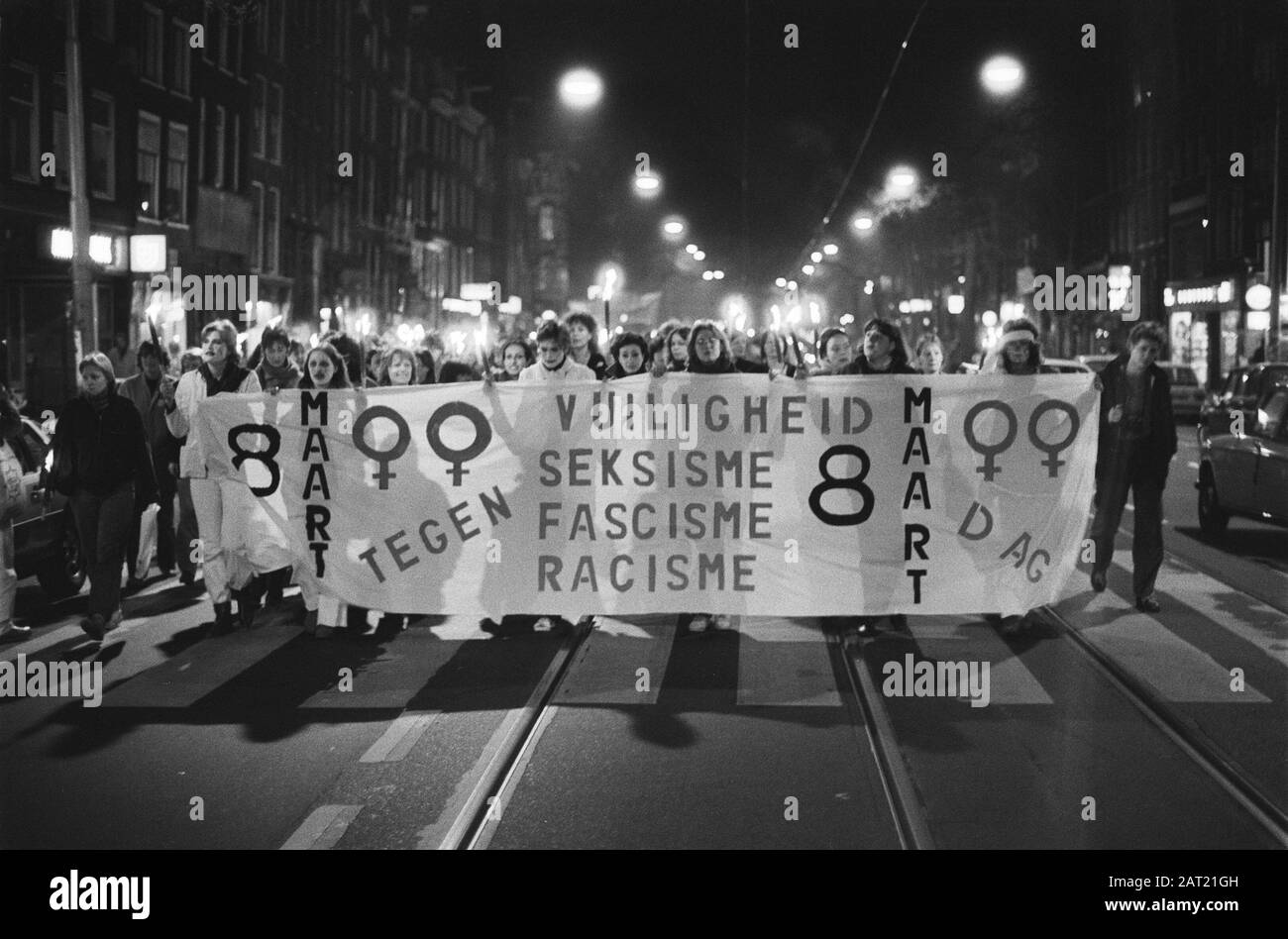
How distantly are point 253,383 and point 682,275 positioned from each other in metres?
77.8

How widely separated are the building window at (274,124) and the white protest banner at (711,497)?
122ft

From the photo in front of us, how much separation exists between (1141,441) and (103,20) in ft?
87.0

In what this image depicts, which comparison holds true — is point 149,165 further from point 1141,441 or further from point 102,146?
point 1141,441

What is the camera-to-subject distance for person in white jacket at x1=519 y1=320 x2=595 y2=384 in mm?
10016

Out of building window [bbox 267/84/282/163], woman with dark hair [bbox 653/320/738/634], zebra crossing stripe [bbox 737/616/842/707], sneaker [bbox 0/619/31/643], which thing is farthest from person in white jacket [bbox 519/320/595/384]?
building window [bbox 267/84/282/163]

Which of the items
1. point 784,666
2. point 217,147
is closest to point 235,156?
point 217,147

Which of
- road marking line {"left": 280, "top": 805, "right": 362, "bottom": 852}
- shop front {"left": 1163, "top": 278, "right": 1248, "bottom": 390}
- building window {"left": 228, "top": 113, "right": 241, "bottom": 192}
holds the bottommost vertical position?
road marking line {"left": 280, "top": 805, "right": 362, "bottom": 852}

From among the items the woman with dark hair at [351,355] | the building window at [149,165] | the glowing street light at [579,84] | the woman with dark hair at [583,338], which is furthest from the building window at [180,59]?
the woman with dark hair at [351,355]

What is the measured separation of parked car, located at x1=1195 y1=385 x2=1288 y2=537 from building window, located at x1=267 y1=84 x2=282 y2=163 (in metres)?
33.8

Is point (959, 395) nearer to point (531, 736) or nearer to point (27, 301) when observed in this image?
point (531, 736)

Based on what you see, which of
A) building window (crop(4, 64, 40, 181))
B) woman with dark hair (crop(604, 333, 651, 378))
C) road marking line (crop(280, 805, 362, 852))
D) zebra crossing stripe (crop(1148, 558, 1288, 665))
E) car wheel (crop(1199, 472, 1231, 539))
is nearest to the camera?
road marking line (crop(280, 805, 362, 852))

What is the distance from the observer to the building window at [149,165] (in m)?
34.2

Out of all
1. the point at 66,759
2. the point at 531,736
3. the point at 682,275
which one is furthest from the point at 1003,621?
the point at 682,275

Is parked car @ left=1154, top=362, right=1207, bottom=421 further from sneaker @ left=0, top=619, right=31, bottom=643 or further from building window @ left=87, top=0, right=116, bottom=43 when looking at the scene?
sneaker @ left=0, top=619, right=31, bottom=643
